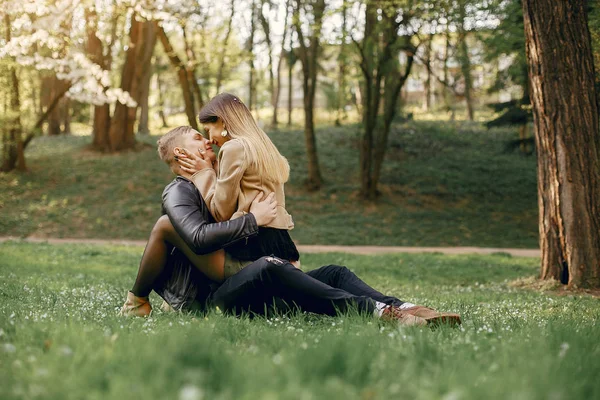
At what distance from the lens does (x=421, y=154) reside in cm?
3150

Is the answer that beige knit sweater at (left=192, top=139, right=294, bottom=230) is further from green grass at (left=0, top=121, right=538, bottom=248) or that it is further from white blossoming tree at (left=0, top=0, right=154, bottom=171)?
green grass at (left=0, top=121, right=538, bottom=248)

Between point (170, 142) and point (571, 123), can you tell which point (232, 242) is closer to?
point (170, 142)

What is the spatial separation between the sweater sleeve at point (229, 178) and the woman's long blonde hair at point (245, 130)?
0.12 metres

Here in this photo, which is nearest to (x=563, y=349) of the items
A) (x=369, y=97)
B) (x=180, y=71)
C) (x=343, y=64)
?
(x=180, y=71)

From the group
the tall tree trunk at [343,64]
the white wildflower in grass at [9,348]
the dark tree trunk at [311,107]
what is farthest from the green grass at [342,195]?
the white wildflower in grass at [9,348]

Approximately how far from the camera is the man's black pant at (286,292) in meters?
4.79

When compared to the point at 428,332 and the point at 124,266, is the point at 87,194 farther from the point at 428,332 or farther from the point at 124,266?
the point at 428,332

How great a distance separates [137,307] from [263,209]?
1.33 meters

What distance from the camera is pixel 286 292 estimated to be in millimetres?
4895

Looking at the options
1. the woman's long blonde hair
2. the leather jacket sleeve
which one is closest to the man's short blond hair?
the woman's long blonde hair

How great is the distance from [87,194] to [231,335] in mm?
22574

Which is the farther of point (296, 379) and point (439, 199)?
point (439, 199)

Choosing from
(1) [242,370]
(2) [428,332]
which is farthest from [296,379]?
(2) [428,332]

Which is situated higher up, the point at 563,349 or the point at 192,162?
the point at 192,162
